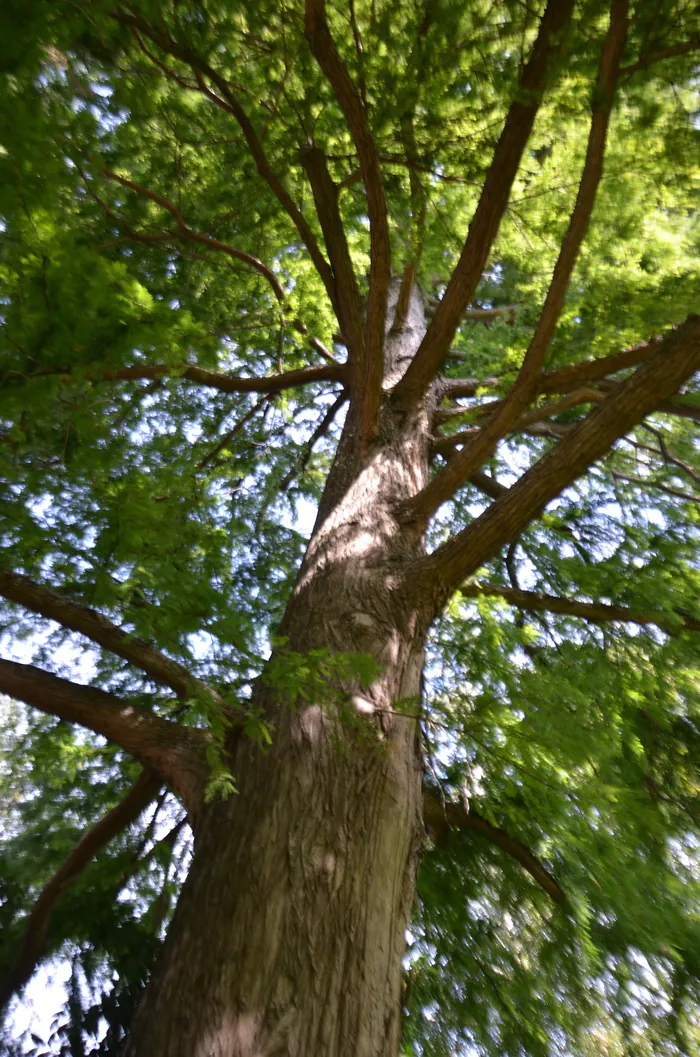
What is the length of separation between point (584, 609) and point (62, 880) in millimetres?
2912

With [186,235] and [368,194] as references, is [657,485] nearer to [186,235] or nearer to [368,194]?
[368,194]

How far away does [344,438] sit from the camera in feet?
13.9

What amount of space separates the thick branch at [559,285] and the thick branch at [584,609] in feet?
2.84

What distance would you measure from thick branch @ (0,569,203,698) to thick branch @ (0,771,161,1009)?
0.69m

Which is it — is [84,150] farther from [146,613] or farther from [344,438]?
[146,613]

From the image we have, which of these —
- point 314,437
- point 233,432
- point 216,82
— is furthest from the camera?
point 314,437

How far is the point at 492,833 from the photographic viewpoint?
11.5 ft

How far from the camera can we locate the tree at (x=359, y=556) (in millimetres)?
2303

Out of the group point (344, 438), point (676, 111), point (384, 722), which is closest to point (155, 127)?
point (344, 438)

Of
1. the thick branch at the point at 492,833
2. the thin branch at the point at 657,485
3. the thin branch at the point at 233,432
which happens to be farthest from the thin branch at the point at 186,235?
the thick branch at the point at 492,833

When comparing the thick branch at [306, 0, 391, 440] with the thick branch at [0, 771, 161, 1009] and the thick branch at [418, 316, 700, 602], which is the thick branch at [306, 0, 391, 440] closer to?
the thick branch at [418, 316, 700, 602]

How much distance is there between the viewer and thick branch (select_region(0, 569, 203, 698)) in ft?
8.81

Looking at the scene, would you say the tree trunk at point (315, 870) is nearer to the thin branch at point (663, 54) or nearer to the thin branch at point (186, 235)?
the thin branch at point (663, 54)

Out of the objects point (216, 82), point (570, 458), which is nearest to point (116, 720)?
point (570, 458)
